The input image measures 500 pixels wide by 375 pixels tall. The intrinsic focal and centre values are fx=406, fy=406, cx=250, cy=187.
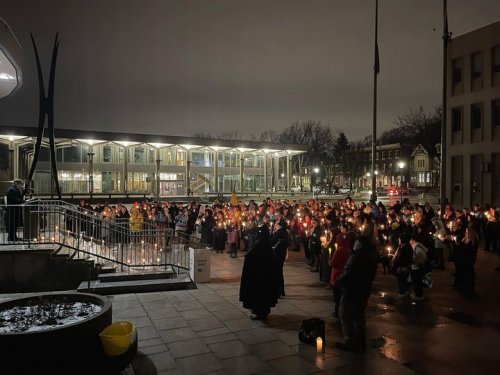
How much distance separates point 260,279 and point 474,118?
26.3 meters

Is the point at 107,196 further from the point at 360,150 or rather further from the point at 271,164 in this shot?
the point at 360,150

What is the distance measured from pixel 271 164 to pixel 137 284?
5894 centimetres

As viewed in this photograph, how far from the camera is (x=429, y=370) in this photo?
5988 millimetres

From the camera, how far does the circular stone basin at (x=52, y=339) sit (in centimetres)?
497

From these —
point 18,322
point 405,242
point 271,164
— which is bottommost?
point 18,322

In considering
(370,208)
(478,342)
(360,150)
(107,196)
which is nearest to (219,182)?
(107,196)

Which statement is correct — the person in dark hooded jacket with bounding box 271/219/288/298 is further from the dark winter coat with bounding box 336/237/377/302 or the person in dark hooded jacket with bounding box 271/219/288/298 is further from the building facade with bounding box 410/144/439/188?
the building facade with bounding box 410/144/439/188

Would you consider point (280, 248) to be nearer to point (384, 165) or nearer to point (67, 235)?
point (67, 235)

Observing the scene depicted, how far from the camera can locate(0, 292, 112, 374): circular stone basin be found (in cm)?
497

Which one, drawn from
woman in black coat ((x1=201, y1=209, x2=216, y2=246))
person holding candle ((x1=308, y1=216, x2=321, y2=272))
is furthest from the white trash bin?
woman in black coat ((x1=201, y1=209, x2=216, y2=246))

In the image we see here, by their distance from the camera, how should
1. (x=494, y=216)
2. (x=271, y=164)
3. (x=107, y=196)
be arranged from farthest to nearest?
(x=271, y=164)
(x=107, y=196)
(x=494, y=216)

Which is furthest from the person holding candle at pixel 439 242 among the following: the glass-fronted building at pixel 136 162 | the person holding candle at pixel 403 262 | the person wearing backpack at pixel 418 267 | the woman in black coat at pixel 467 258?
the glass-fronted building at pixel 136 162

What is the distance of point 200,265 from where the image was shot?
1128 centimetres

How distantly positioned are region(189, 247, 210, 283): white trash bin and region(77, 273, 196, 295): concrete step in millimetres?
304
